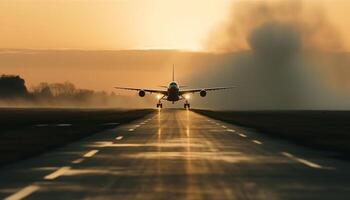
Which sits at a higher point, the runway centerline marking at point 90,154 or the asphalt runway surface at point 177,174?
the runway centerline marking at point 90,154

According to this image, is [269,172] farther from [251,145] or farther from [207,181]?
[251,145]

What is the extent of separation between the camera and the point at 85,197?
11.1 m

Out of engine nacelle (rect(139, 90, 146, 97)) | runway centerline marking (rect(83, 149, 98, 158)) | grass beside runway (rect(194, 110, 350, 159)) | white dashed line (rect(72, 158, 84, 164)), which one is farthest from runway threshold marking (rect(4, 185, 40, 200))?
engine nacelle (rect(139, 90, 146, 97))

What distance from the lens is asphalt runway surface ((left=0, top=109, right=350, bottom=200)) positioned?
37.9 feet

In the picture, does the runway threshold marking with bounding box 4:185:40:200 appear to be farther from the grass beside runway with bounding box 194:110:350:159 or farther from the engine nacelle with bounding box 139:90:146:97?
the engine nacelle with bounding box 139:90:146:97

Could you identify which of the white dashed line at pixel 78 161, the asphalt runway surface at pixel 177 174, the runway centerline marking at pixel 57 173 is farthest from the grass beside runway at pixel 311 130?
the runway centerline marking at pixel 57 173

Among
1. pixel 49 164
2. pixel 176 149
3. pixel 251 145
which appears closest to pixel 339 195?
pixel 49 164

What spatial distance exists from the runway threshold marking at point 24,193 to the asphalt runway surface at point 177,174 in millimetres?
16

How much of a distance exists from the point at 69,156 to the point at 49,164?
97.3 inches

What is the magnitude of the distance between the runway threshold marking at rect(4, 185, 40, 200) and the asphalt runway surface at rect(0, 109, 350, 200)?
0.05 feet

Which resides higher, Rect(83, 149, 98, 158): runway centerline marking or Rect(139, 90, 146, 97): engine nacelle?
Rect(139, 90, 146, 97): engine nacelle

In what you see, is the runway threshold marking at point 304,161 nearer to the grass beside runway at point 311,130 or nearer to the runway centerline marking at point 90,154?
the grass beside runway at point 311,130

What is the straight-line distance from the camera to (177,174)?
14.6 m

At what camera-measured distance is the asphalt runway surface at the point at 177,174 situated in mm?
11539
